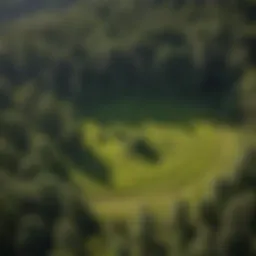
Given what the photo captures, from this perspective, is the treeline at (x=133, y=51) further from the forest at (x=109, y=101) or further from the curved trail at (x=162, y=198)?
the curved trail at (x=162, y=198)


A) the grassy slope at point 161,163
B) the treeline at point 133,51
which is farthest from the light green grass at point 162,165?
the treeline at point 133,51

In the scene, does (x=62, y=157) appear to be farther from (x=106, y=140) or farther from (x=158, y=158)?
(x=158, y=158)

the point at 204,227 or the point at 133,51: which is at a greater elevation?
the point at 133,51

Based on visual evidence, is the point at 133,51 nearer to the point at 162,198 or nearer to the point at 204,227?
the point at 162,198

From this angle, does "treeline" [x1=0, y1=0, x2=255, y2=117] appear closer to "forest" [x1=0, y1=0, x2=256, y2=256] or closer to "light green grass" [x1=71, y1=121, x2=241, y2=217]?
"forest" [x1=0, y1=0, x2=256, y2=256]

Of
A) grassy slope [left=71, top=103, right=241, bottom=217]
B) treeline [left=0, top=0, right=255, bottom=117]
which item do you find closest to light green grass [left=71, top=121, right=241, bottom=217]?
grassy slope [left=71, top=103, right=241, bottom=217]

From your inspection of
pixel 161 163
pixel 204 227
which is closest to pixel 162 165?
pixel 161 163

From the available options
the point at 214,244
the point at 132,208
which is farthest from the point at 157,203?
the point at 214,244
